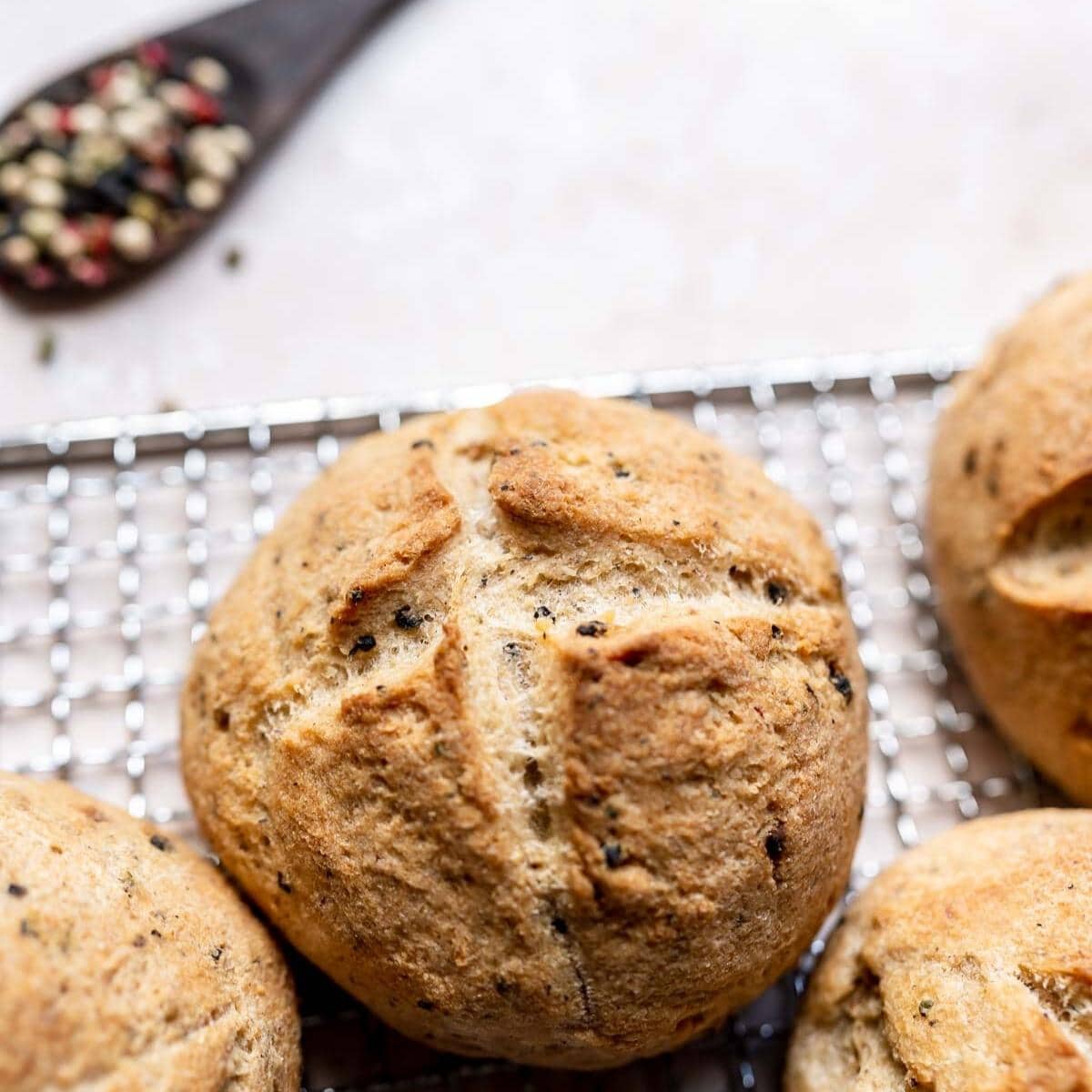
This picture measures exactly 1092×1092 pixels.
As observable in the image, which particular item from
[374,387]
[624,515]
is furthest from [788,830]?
[374,387]

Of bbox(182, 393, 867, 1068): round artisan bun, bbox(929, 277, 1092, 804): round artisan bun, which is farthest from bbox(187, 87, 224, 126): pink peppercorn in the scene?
bbox(929, 277, 1092, 804): round artisan bun

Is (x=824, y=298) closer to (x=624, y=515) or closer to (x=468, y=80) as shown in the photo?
(x=468, y=80)

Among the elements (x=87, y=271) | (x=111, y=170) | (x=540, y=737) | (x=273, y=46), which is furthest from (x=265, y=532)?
(x=273, y=46)

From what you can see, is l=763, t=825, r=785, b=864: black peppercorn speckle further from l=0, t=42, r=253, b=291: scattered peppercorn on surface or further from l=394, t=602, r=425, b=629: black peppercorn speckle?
l=0, t=42, r=253, b=291: scattered peppercorn on surface

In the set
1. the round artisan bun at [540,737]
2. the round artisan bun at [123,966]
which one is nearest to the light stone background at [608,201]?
the round artisan bun at [540,737]

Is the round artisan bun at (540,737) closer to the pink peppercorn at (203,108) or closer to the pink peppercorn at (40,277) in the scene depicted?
the pink peppercorn at (40,277)
